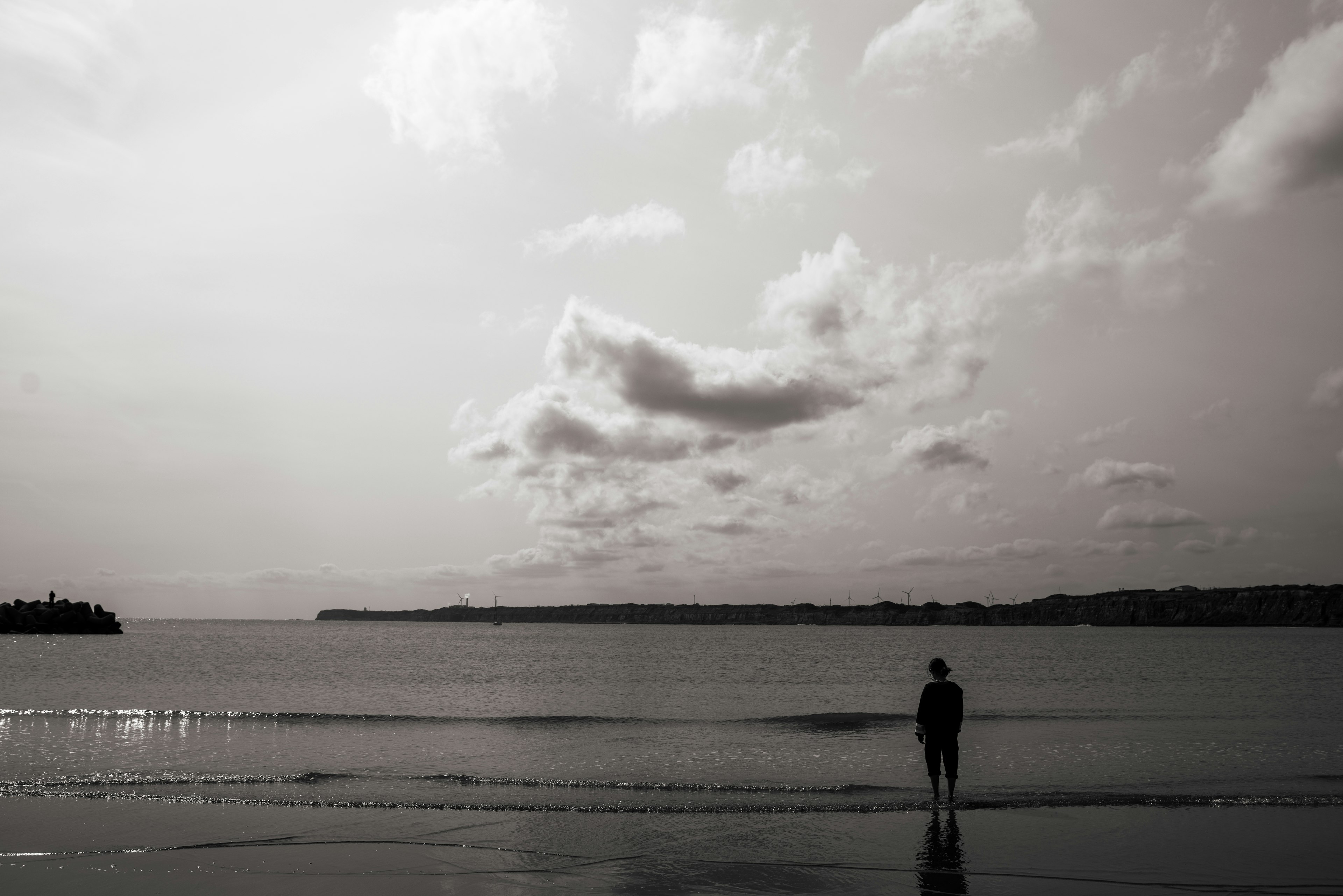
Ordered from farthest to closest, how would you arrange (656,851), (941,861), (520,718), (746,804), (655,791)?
(520,718)
(655,791)
(746,804)
(656,851)
(941,861)

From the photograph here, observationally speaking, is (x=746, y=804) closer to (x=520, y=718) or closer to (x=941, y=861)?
(x=941, y=861)

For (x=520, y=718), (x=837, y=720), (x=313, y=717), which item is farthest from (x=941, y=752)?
(x=313, y=717)

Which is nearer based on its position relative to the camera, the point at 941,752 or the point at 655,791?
the point at 941,752

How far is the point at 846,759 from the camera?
19.9m

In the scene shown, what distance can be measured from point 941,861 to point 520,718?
65.9ft

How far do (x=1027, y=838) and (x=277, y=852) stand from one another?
10707 millimetres

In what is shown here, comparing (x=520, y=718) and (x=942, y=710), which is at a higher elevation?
(x=942, y=710)

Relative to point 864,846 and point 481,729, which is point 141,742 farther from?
point 864,846

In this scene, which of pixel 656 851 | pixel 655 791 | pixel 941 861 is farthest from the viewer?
pixel 655 791

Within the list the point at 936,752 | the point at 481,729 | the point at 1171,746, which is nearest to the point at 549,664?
the point at 481,729

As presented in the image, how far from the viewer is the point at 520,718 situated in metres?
28.2

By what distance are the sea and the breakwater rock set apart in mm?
104220

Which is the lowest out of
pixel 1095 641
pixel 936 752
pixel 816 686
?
pixel 1095 641

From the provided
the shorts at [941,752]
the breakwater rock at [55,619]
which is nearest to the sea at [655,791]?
the shorts at [941,752]
